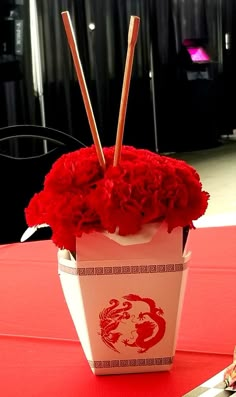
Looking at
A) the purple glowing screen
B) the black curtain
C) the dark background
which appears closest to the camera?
the dark background

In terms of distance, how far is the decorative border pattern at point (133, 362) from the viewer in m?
0.75

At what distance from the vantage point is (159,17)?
674 centimetres

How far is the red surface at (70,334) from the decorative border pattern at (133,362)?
12 mm

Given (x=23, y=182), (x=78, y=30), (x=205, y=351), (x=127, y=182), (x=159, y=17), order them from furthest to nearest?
1. (x=159, y=17)
2. (x=78, y=30)
3. (x=23, y=182)
4. (x=205, y=351)
5. (x=127, y=182)

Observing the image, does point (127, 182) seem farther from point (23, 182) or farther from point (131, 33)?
point (23, 182)

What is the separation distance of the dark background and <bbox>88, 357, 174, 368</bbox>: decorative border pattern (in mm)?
4271

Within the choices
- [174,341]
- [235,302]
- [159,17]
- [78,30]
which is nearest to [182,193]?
[174,341]

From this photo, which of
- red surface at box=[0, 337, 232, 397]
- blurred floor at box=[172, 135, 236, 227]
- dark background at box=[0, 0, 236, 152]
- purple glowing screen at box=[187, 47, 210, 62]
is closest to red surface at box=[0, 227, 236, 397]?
red surface at box=[0, 337, 232, 397]

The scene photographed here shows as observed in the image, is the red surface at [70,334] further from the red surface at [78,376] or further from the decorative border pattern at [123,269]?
the decorative border pattern at [123,269]

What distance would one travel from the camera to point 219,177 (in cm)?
579

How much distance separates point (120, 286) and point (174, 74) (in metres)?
6.39

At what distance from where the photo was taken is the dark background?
500 cm

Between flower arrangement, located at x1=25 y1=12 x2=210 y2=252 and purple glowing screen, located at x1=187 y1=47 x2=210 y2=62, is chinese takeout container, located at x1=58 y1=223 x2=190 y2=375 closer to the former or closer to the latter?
flower arrangement, located at x1=25 y1=12 x2=210 y2=252

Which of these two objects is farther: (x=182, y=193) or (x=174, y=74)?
(x=174, y=74)
